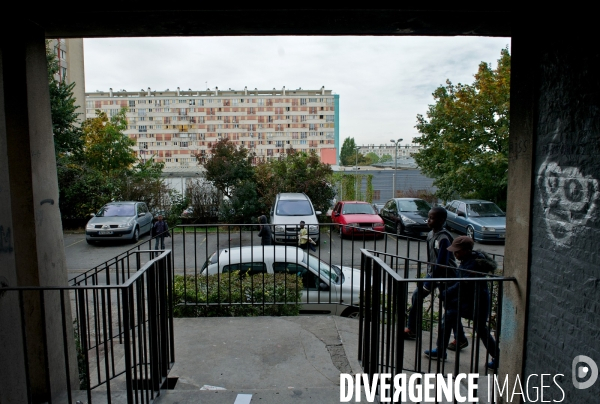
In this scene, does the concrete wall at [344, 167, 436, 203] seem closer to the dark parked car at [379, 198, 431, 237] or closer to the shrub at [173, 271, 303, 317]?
the dark parked car at [379, 198, 431, 237]

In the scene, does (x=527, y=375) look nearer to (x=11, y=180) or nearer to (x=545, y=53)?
(x=545, y=53)

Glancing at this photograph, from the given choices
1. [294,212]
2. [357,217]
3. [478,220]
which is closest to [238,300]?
[294,212]

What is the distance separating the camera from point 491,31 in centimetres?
385

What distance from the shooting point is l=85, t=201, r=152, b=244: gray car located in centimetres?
1605

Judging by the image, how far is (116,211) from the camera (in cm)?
1733

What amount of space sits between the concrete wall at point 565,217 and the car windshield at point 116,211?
16.7 metres

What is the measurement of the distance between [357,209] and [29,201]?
617 inches

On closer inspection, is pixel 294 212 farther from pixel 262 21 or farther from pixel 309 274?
pixel 262 21

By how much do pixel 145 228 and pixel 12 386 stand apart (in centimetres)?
1579

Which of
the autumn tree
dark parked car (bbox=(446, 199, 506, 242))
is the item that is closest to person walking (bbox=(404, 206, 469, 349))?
dark parked car (bbox=(446, 199, 506, 242))

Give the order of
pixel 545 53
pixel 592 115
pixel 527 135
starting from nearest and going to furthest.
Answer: pixel 592 115
pixel 545 53
pixel 527 135

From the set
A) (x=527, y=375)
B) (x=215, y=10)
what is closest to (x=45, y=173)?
(x=215, y=10)

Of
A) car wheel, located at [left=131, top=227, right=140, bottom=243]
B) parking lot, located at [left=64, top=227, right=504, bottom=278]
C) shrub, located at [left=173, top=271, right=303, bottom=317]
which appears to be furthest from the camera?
car wheel, located at [left=131, top=227, right=140, bottom=243]

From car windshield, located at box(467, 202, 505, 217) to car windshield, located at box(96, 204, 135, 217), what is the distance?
47.6 ft
